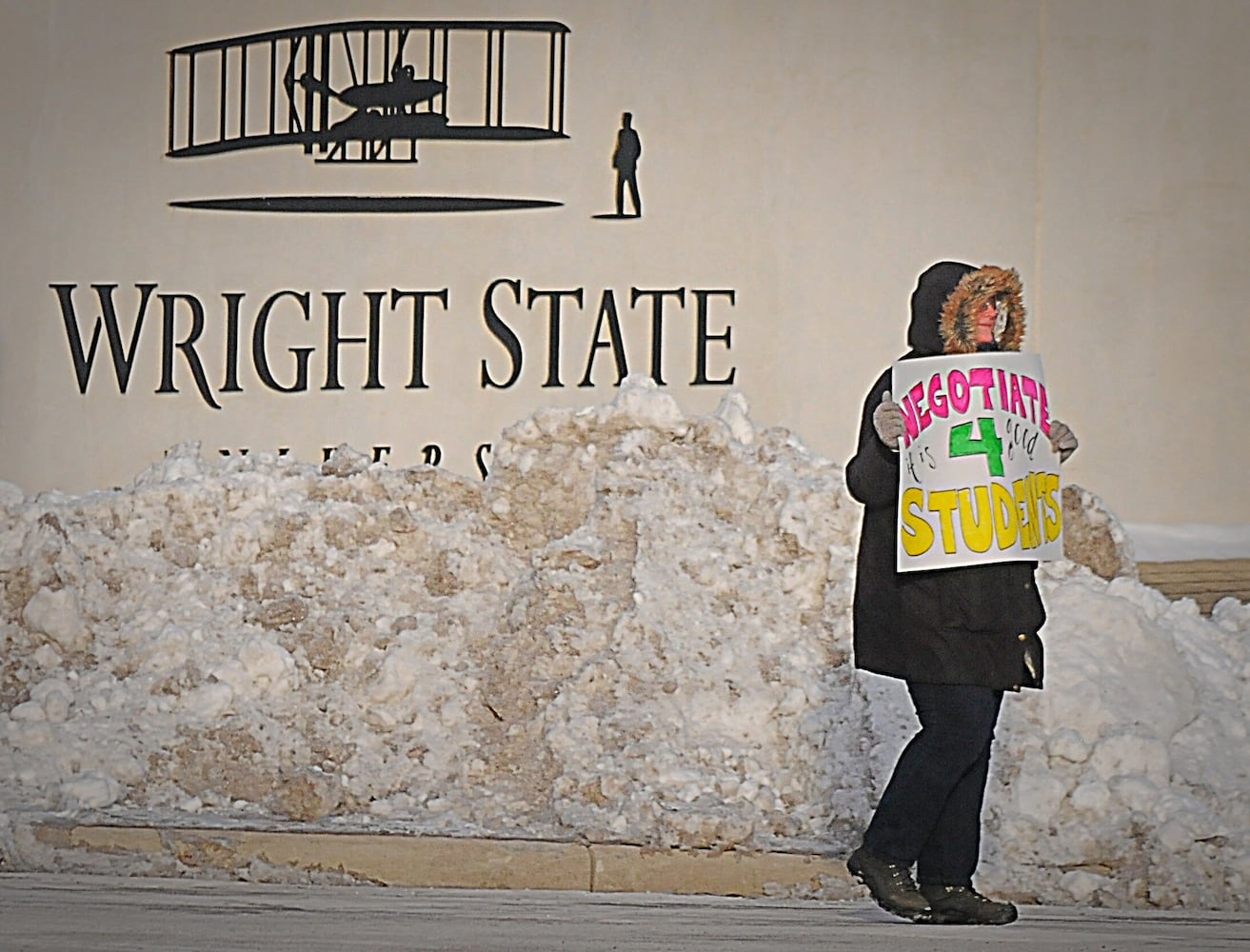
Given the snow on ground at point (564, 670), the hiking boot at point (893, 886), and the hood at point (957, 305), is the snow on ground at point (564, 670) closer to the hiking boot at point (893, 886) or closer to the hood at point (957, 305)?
the hiking boot at point (893, 886)

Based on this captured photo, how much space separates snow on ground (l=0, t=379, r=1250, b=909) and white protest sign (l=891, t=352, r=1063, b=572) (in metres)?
1.03

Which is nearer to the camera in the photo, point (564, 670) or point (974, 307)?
point (974, 307)

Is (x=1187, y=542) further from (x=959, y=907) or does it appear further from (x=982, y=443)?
(x=959, y=907)

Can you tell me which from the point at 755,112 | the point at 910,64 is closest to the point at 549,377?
the point at 755,112

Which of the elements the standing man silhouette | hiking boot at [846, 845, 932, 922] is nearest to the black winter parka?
hiking boot at [846, 845, 932, 922]

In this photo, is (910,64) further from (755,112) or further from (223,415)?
(223,415)

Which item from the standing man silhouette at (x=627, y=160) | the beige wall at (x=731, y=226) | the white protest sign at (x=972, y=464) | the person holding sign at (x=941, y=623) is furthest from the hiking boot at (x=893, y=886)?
the standing man silhouette at (x=627, y=160)

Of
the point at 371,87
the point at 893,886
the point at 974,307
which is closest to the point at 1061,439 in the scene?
the point at 974,307

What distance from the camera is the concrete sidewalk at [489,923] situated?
4.21m

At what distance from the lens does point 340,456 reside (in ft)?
19.7

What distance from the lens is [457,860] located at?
507 centimetres

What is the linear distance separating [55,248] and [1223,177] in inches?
155

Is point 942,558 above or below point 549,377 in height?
below

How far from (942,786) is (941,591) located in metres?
0.46
